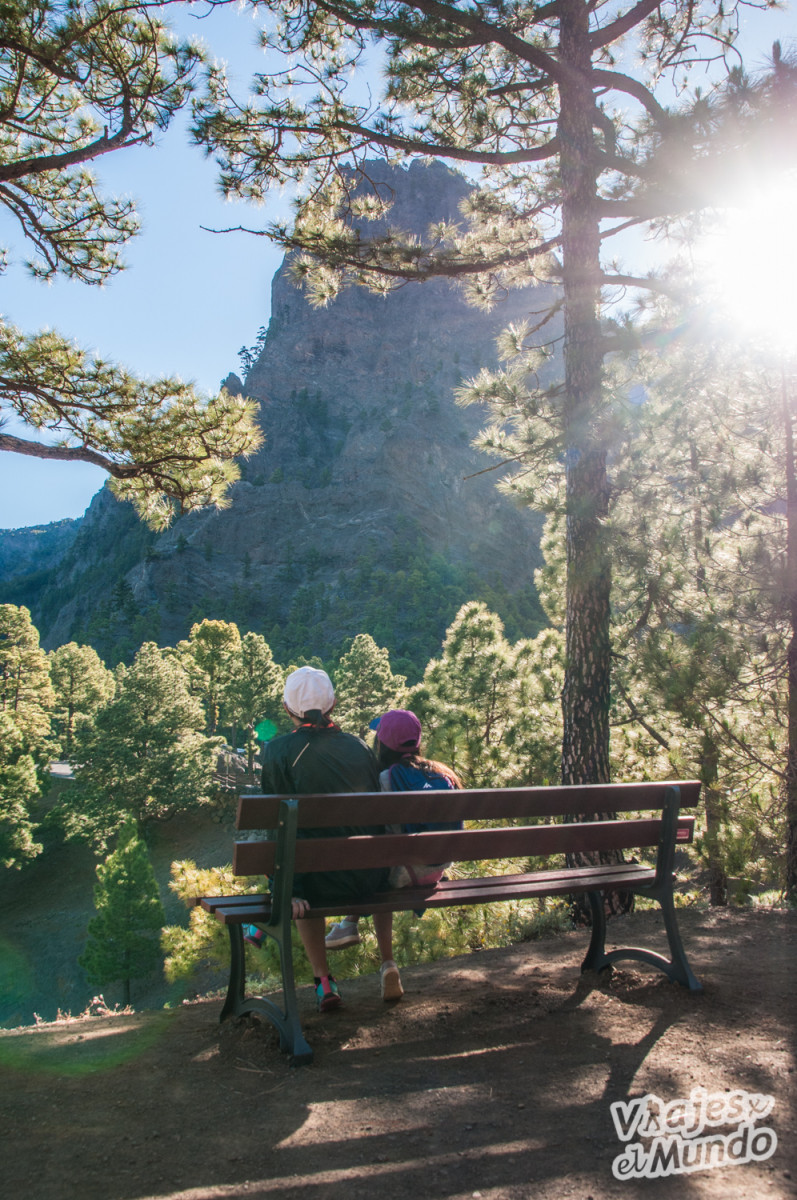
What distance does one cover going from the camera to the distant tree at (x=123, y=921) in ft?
66.4

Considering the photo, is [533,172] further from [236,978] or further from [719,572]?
[236,978]

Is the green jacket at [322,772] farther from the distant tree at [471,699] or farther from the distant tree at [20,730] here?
the distant tree at [20,730]

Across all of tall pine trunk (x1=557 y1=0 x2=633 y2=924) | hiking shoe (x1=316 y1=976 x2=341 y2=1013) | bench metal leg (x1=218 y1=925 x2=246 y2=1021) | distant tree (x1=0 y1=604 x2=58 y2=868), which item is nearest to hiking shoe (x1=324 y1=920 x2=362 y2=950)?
hiking shoe (x1=316 y1=976 x2=341 y2=1013)

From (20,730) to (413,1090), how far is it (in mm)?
30035

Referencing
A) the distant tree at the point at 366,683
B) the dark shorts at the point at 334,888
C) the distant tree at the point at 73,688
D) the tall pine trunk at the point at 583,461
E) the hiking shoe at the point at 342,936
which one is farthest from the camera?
the distant tree at the point at 73,688

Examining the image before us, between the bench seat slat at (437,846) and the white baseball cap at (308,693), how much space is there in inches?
26.1

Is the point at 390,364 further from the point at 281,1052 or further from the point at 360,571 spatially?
the point at 281,1052

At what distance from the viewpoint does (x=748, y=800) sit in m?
6.77

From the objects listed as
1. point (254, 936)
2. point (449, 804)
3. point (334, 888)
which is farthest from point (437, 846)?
point (254, 936)

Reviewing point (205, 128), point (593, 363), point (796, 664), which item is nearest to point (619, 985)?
point (796, 664)

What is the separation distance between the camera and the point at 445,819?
2.90m

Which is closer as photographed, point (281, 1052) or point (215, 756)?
point (281, 1052)

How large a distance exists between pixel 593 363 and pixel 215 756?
30.9 meters

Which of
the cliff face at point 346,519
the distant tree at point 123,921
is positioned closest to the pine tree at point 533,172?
the distant tree at point 123,921
